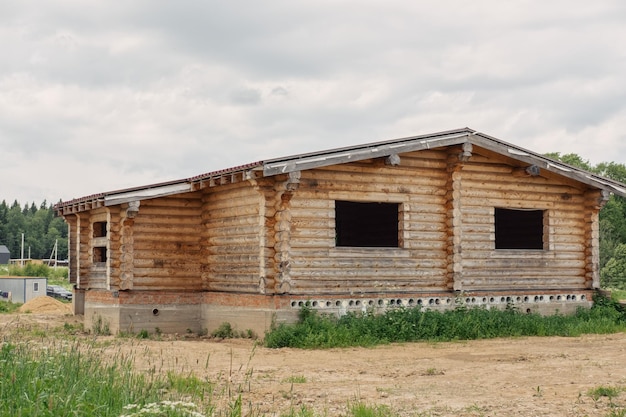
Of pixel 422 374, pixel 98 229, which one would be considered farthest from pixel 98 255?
pixel 422 374

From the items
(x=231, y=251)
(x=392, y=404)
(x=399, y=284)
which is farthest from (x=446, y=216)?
(x=392, y=404)

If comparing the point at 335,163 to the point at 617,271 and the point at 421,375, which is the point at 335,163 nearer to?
the point at 421,375

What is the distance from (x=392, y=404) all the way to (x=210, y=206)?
11194mm

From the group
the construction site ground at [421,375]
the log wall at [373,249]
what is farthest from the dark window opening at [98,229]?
the log wall at [373,249]

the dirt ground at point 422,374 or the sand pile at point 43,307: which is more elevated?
the dirt ground at point 422,374

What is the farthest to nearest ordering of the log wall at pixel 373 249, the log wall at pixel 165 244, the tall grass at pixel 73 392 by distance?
the log wall at pixel 165 244 → the log wall at pixel 373 249 → the tall grass at pixel 73 392

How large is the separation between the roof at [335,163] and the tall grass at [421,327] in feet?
10.6

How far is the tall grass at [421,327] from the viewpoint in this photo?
17.2m

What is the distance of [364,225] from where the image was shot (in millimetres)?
26766

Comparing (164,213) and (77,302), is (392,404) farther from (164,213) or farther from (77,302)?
(77,302)

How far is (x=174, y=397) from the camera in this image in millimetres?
9102

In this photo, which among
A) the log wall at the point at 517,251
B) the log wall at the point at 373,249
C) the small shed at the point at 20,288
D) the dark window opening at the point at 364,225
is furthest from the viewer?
the small shed at the point at 20,288

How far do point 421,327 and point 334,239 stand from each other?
9.10 feet

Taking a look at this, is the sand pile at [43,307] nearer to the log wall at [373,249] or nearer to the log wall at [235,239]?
the log wall at [235,239]
